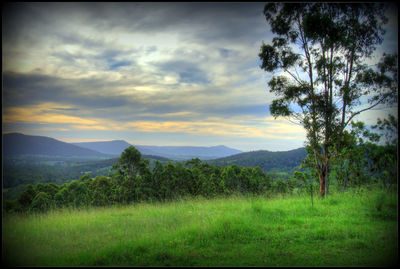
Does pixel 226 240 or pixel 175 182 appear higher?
pixel 226 240

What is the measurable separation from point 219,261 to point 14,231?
705 centimetres

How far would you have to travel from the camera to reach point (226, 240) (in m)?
5.95

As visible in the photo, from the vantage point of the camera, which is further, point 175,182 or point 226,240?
point 175,182

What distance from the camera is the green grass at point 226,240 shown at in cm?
489

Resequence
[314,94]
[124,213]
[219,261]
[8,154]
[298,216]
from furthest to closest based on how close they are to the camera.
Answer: [314,94], [124,213], [298,216], [8,154], [219,261]

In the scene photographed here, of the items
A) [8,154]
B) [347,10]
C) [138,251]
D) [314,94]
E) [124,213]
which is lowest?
[124,213]

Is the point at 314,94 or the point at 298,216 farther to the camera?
the point at 314,94

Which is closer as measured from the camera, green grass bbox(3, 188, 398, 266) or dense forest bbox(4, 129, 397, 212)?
green grass bbox(3, 188, 398, 266)

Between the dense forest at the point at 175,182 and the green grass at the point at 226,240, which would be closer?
the green grass at the point at 226,240

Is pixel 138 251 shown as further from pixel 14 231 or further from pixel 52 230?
pixel 14 231

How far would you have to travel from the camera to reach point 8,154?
5941mm

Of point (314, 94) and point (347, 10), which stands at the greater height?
point (347, 10)

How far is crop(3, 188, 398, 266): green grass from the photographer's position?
16.0 feet

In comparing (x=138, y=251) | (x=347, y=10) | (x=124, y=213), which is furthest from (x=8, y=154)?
(x=347, y=10)
